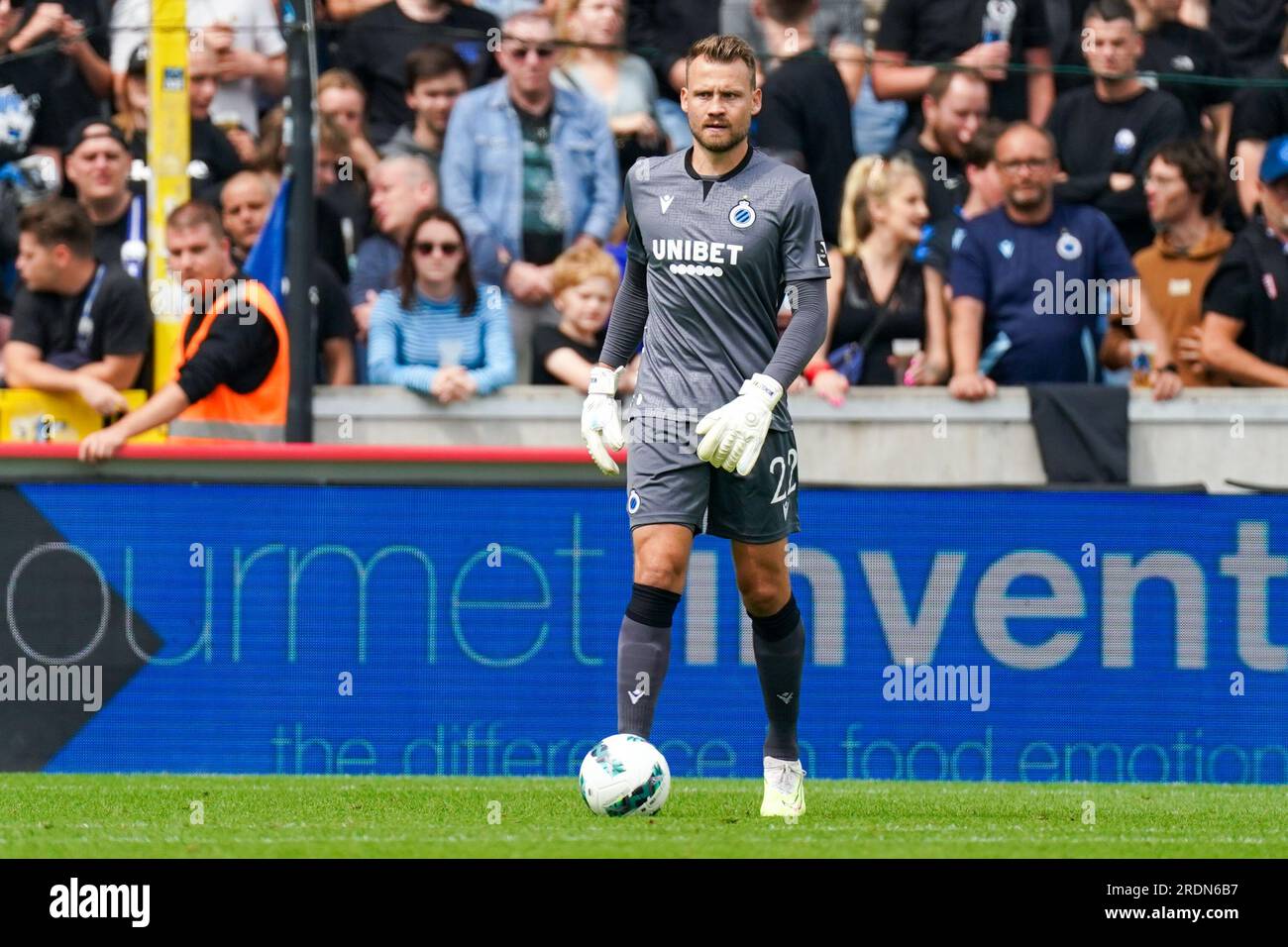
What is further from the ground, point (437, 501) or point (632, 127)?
point (632, 127)

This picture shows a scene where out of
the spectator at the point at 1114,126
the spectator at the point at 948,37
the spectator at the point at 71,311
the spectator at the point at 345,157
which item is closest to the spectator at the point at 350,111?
the spectator at the point at 345,157

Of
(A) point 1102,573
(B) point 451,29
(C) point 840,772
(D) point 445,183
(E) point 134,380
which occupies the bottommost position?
→ (C) point 840,772

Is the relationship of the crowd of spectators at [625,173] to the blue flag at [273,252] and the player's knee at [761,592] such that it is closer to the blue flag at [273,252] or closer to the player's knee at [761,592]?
the blue flag at [273,252]

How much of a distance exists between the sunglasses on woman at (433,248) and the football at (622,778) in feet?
17.2

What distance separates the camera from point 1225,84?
12242mm

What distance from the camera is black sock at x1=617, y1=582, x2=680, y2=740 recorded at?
6703 millimetres

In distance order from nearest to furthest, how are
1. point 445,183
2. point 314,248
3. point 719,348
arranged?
point 719,348, point 314,248, point 445,183

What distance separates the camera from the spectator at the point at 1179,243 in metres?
11.7

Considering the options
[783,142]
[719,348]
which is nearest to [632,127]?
[783,142]

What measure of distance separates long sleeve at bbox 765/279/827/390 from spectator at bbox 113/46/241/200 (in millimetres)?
5723

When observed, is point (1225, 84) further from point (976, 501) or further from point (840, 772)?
point (840, 772)

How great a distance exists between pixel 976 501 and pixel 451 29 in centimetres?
434

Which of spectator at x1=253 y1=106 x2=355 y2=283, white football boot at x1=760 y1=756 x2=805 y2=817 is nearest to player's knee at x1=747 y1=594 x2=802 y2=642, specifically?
white football boot at x1=760 y1=756 x2=805 y2=817

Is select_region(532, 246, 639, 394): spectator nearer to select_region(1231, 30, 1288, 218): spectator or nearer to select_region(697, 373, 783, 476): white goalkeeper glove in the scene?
select_region(1231, 30, 1288, 218): spectator
